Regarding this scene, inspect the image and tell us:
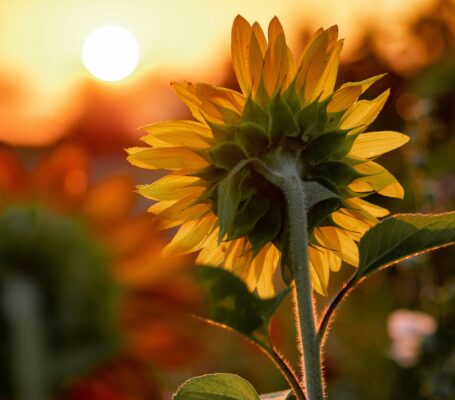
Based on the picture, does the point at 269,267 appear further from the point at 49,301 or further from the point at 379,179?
the point at 49,301

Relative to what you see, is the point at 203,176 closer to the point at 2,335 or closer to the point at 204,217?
the point at 204,217

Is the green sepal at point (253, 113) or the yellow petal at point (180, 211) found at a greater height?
the green sepal at point (253, 113)

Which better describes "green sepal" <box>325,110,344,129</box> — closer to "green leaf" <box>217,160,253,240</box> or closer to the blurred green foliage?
"green leaf" <box>217,160,253,240</box>

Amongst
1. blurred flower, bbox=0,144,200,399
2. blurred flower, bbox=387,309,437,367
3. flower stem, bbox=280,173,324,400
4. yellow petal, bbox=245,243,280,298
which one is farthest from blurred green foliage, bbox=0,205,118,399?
flower stem, bbox=280,173,324,400

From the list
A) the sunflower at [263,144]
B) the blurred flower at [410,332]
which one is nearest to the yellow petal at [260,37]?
the sunflower at [263,144]

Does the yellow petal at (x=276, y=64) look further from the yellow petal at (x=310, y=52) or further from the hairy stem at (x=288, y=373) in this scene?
the hairy stem at (x=288, y=373)

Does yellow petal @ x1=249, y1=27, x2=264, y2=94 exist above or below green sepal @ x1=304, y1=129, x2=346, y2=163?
above

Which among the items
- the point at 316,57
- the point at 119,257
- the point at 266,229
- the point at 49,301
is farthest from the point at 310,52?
the point at 119,257
